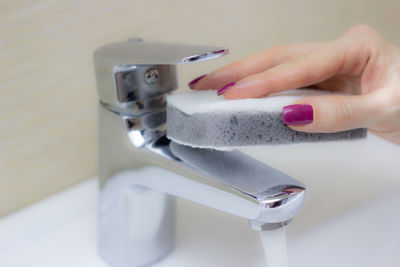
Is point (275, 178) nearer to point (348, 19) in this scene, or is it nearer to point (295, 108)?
point (295, 108)

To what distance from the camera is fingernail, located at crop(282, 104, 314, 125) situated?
0.85 feet

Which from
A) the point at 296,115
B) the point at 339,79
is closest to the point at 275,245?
the point at 296,115

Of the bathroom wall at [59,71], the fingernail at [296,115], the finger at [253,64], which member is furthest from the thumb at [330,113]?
the bathroom wall at [59,71]

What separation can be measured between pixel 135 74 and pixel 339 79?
235 mm

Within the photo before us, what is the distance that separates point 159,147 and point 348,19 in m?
0.49

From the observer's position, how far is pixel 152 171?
1.02 feet

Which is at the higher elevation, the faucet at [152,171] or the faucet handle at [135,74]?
the faucet handle at [135,74]

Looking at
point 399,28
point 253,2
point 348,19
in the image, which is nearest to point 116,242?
point 253,2

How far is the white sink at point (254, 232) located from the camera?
1.23 feet

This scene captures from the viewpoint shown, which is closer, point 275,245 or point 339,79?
point 275,245

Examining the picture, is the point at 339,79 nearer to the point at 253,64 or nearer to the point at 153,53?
the point at 253,64

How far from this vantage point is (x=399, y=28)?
2.49ft

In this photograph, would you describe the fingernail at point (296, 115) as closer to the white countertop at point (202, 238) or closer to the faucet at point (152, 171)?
the faucet at point (152, 171)

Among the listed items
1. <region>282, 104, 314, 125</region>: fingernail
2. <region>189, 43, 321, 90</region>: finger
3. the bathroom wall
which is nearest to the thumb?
<region>282, 104, 314, 125</region>: fingernail
